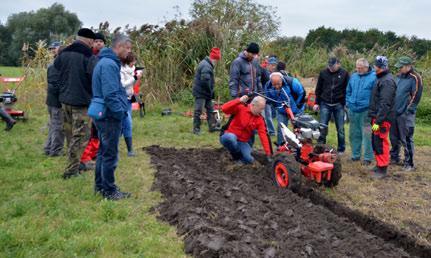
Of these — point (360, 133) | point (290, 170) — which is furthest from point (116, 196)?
point (360, 133)

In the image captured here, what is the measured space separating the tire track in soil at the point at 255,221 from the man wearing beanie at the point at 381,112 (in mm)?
1714

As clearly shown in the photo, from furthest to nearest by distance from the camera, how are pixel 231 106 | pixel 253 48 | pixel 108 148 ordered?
1. pixel 253 48
2. pixel 231 106
3. pixel 108 148

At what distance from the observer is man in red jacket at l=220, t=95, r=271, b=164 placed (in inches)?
287

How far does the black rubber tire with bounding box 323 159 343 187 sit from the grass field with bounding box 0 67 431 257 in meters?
0.15

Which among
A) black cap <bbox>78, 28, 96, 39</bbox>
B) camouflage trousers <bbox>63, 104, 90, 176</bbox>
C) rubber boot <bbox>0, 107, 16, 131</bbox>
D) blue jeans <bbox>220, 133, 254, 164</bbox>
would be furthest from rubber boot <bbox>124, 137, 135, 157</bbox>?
rubber boot <bbox>0, 107, 16, 131</bbox>

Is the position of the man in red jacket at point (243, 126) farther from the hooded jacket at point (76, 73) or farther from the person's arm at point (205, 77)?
the person's arm at point (205, 77)

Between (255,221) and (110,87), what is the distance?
A: 88.5 inches

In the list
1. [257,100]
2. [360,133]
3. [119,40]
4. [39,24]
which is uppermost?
[39,24]

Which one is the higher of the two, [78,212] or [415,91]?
[415,91]

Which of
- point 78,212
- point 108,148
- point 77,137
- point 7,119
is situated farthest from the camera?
point 7,119

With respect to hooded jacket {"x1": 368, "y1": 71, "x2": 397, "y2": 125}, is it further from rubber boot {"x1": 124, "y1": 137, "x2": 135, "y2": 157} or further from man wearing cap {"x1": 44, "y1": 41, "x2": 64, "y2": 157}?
man wearing cap {"x1": 44, "y1": 41, "x2": 64, "y2": 157}

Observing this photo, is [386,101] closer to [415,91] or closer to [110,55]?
[415,91]

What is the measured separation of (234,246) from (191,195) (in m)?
1.69

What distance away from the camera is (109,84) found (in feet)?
18.0
